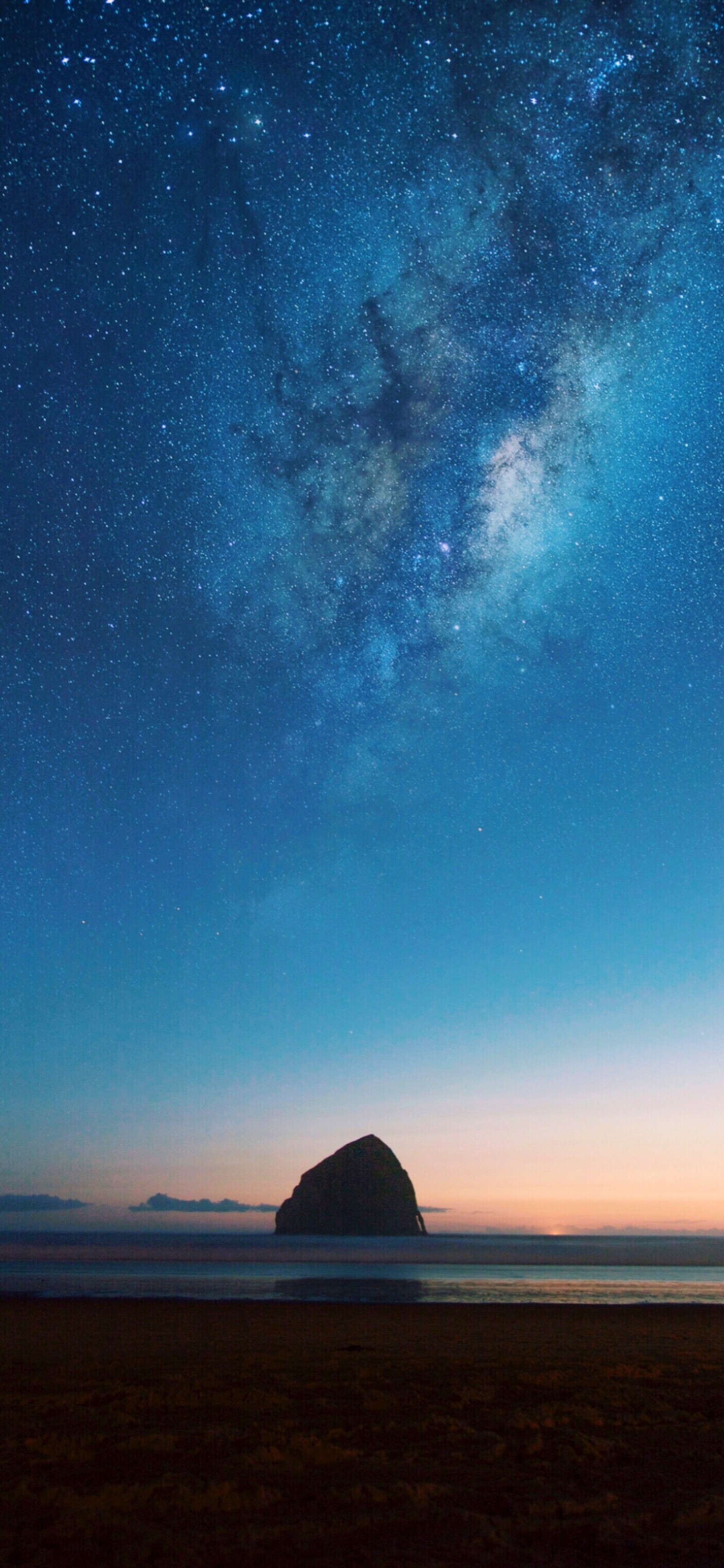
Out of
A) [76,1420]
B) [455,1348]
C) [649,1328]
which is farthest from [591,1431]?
[649,1328]

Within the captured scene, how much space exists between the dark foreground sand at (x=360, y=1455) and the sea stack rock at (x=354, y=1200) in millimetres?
150889

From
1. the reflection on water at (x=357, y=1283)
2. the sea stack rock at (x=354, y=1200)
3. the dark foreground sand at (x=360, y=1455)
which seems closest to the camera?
the dark foreground sand at (x=360, y=1455)

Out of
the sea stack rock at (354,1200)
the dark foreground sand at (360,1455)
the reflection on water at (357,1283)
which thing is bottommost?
the sea stack rock at (354,1200)

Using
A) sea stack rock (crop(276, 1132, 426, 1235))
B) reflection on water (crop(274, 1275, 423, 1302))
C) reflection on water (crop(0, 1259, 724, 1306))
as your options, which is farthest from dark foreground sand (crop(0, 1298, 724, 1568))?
sea stack rock (crop(276, 1132, 426, 1235))

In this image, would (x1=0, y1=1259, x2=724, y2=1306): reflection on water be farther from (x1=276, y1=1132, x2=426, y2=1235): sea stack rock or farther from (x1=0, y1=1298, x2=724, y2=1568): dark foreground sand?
(x1=276, y1=1132, x2=426, y2=1235): sea stack rock

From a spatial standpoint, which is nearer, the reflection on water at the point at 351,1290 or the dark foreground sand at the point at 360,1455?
the dark foreground sand at the point at 360,1455

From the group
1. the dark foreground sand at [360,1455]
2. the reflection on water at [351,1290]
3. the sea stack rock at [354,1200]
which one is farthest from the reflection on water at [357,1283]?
the sea stack rock at [354,1200]

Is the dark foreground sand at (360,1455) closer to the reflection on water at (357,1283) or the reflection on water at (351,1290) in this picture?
the reflection on water at (351,1290)

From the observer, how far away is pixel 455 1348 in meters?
15.6

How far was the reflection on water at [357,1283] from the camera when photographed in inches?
1146

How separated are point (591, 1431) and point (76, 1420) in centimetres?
576

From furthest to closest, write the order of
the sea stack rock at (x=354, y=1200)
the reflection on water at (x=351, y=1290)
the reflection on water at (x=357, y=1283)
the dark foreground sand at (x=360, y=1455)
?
1. the sea stack rock at (x=354, y=1200)
2. the reflection on water at (x=357, y=1283)
3. the reflection on water at (x=351, y=1290)
4. the dark foreground sand at (x=360, y=1455)

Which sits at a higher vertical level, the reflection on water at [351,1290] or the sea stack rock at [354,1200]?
the reflection on water at [351,1290]

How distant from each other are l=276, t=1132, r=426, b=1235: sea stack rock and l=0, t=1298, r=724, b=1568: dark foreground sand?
151 m
